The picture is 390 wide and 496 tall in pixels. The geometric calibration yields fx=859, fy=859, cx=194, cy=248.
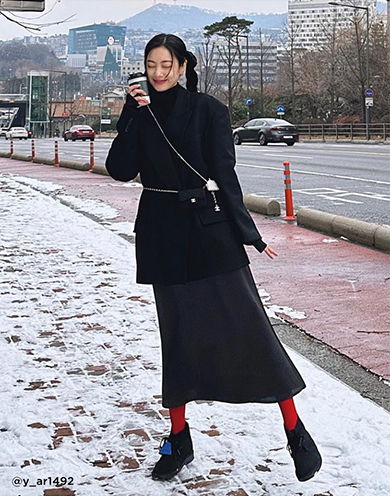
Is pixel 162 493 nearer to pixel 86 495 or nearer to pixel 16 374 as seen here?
pixel 86 495

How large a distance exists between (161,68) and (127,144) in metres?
0.35

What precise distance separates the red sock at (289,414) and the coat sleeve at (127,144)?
3.84 feet

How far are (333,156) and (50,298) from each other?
70.1 ft

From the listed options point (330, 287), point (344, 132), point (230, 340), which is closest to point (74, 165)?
point (330, 287)

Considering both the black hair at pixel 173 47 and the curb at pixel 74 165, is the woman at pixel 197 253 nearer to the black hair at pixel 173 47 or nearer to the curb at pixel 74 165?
the black hair at pixel 173 47

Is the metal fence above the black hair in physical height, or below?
above

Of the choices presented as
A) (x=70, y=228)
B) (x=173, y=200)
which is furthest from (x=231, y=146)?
(x=70, y=228)

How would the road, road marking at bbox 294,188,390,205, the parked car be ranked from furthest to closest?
the parked car → road marking at bbox 294,188,390,205 → the road

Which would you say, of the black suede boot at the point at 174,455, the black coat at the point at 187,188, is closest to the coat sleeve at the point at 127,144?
the black coat at the point at 187,188

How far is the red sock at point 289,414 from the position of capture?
361 centimetres

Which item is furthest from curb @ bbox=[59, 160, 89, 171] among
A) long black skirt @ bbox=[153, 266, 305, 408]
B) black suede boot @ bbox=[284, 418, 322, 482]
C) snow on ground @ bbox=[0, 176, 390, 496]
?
black suede boot @ bbox=[284, 418, 322, 482]

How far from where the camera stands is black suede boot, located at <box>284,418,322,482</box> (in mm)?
3480

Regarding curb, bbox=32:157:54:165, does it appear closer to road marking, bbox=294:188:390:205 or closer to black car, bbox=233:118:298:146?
black car, bbox=233:118:298:146

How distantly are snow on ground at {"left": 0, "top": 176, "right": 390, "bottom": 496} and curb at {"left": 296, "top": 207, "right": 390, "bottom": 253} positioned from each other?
3.62 metres
